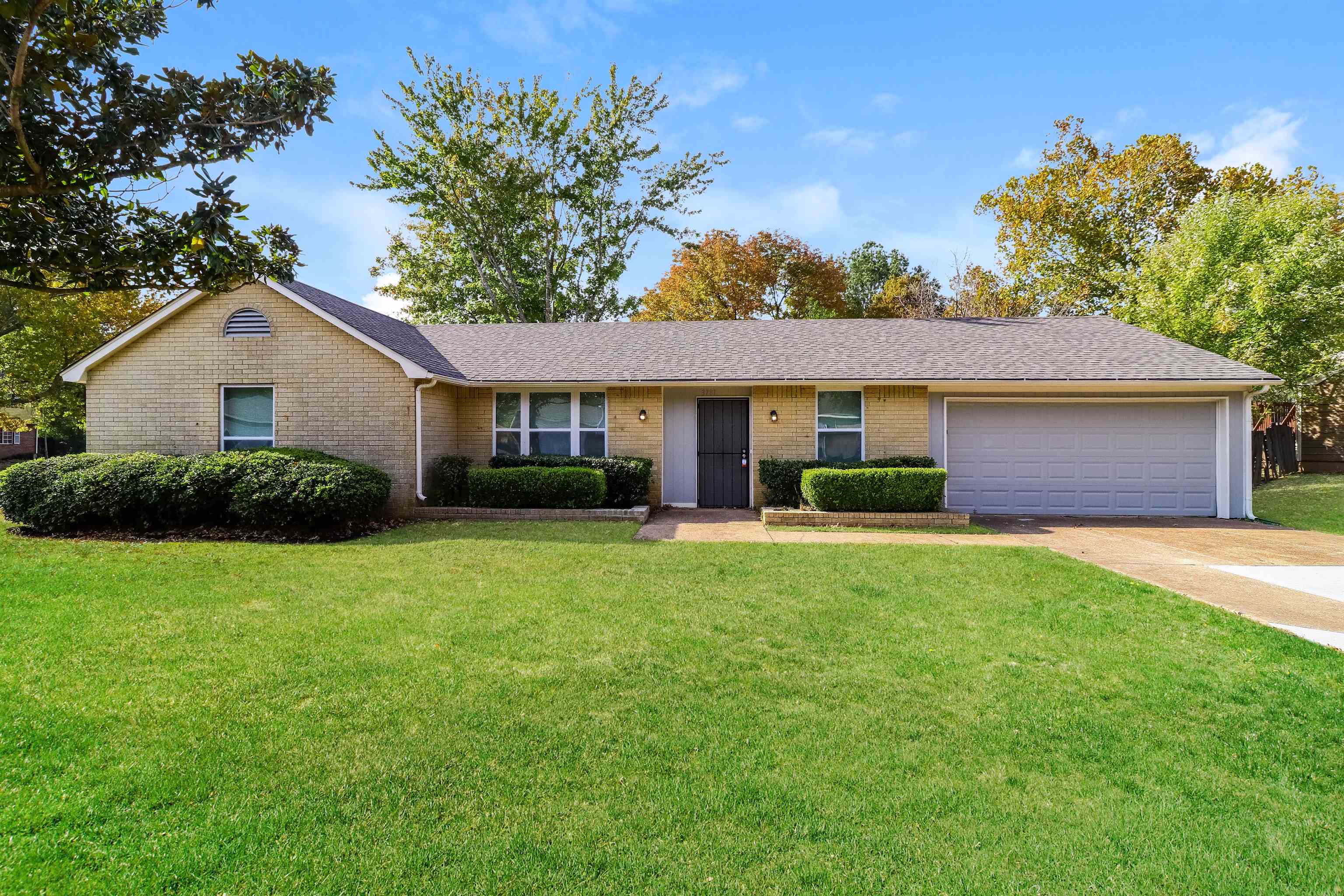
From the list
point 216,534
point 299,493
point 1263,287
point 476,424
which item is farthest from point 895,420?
point 216,534

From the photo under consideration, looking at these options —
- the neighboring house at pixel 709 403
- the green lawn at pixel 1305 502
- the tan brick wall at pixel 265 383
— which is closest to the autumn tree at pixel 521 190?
the neighboring house at pixel 709 403

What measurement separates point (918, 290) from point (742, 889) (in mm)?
34589

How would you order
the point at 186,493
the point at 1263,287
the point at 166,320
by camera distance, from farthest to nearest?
the point at 1263,287
the point at 166,320
the point at 186,493

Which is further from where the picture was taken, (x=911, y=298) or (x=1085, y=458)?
(x=911, y=298)

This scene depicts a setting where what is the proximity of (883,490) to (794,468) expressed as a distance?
1.98m

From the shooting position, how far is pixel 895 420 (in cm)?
1328

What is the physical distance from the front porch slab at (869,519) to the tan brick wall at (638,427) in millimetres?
3230

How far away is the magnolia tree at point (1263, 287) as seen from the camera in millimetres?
16625

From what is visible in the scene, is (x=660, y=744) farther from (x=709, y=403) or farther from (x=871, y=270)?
(x=871, y=270)

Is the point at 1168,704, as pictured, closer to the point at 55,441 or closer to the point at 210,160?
the point at 210,160

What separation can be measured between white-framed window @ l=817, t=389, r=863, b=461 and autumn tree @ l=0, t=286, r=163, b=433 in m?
24.3

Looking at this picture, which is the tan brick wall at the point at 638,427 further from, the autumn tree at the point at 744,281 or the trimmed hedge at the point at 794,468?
the autumn tree at the point at 744,281

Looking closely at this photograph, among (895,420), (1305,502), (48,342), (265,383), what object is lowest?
(1305,502)

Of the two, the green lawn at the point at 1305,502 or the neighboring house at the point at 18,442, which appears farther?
the neighboring house at the point at 18,442
